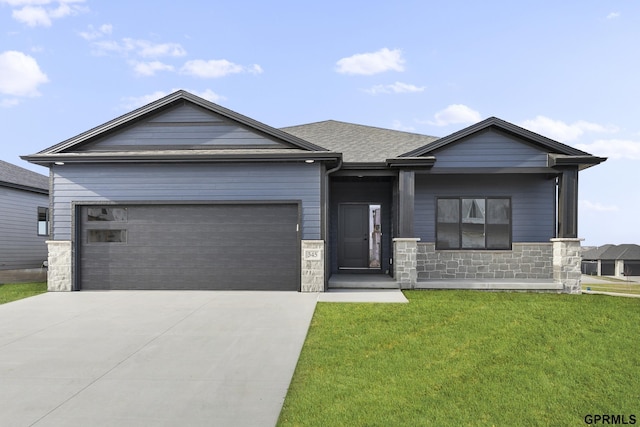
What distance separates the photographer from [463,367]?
5.01m

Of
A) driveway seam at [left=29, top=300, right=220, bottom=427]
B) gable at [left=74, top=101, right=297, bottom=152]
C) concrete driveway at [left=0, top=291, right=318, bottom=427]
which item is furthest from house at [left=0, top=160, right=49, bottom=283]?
driveway seam at [left=29, top=300, right=220, bottom=427]

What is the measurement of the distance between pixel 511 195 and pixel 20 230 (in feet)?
61.5

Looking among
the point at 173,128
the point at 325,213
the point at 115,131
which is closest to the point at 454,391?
the point at 325,213

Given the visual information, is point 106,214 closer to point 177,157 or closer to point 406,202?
point 177,157

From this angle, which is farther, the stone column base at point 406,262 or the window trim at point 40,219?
the window trim at point 40,219

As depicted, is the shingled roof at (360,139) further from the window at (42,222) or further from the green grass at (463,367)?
the window at (42,222)

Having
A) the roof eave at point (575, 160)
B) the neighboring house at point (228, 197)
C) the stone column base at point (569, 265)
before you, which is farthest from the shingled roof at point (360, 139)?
the stone column base at point (569, 265)

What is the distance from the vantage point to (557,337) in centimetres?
640

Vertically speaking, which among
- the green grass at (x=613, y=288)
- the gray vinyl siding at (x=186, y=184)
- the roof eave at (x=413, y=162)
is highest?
the roof eave at (x=413, y=162)

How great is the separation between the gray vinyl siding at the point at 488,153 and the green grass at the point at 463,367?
174 inches

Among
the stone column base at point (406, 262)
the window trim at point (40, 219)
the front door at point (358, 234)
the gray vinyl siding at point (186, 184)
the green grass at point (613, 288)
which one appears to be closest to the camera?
the gray vinyl siding at point (186, 184)

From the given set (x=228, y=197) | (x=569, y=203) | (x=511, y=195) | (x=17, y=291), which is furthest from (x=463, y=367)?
(x=17, y=291)

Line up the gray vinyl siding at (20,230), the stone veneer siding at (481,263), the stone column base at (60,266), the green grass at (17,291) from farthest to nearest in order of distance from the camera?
the gray vinyl siding at (20,230) < the stone veneer siding at (481,263) < the stone column base at (60,266) < the green grass at (17,291)

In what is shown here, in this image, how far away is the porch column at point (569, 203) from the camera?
1113cm
